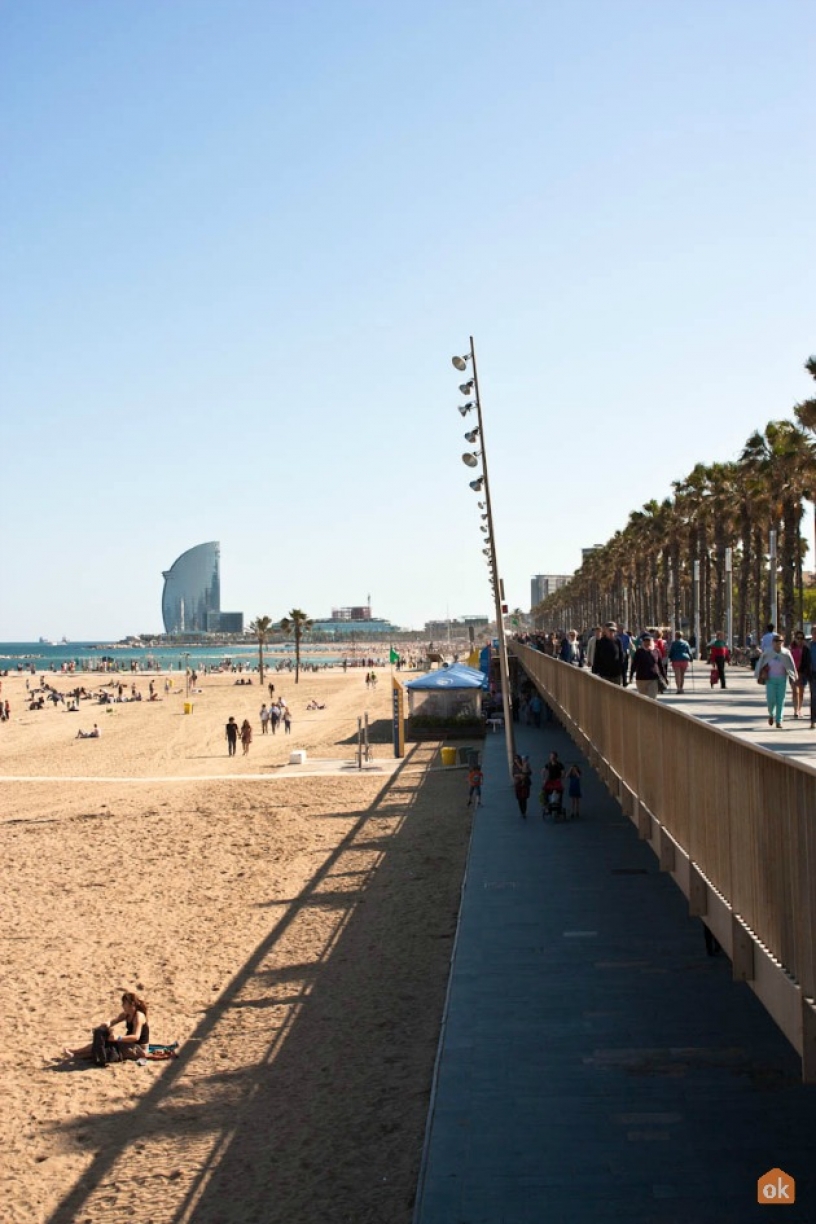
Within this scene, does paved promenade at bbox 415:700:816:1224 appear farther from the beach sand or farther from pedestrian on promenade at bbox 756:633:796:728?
pedestrian on promenade at bbox 756:633:796:728

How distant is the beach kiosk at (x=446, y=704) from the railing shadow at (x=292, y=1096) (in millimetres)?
23212

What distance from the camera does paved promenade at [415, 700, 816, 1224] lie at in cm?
707

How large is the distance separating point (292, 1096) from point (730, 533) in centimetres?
5140

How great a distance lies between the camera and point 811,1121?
8.13 meters

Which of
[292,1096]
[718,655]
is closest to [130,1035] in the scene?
[292,1096]

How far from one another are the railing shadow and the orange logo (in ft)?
7.41

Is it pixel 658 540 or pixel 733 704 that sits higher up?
A: pixel 658 540

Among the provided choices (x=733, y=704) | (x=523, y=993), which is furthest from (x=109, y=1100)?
(x=733, y=704)

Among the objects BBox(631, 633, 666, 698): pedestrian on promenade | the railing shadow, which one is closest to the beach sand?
the railing shadow

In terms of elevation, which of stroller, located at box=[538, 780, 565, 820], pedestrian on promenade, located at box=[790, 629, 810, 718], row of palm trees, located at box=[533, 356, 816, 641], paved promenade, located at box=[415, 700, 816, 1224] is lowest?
paved promenade, located at box=[415, 700, 816, 1224]

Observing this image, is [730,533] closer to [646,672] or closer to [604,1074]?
[646,672]

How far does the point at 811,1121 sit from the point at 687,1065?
4.30ft

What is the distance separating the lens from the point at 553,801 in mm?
21625

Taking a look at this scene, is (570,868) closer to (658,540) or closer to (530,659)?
(530,659)
